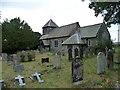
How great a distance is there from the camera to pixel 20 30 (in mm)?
40219

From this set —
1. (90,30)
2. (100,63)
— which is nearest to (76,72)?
(100,63)

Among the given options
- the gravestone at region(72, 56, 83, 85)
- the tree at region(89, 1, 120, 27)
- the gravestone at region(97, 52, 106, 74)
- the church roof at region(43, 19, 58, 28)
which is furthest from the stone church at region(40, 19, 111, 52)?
the gravestone at region(72, 56, 83, 85)

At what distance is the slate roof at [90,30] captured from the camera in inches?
1344

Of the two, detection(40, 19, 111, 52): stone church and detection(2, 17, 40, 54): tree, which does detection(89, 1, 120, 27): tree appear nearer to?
detection(40, 19, 111, 52): stone church

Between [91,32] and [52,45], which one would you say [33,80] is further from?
[52,45]

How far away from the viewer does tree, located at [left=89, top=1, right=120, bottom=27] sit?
17644mm

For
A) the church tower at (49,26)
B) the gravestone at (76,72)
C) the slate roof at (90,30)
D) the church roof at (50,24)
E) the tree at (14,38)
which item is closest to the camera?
the gravestone at (76,72)

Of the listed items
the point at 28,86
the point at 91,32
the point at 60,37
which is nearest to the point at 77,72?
the point at 28,86

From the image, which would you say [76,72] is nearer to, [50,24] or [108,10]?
[108,10]

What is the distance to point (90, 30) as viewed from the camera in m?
35.9

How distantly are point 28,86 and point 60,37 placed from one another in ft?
98.3

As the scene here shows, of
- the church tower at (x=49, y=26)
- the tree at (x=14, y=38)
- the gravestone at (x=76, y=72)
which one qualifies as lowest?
the gravestone at (x=76, y=72)

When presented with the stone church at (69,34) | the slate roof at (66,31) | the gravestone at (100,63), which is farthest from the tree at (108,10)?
the slate roof at (66,31)

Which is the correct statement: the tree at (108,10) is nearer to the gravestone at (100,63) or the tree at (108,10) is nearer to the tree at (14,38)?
the gravestone at (100,63)
